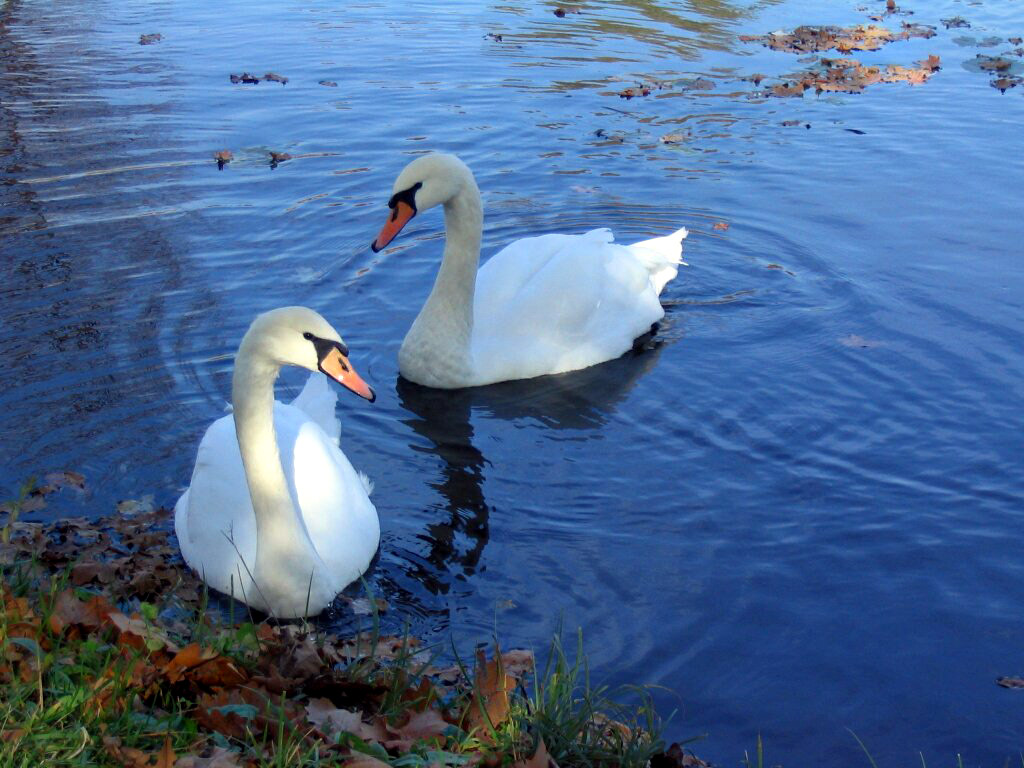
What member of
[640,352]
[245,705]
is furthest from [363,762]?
[640,352]

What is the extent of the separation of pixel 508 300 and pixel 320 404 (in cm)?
194

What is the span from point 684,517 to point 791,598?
818mm

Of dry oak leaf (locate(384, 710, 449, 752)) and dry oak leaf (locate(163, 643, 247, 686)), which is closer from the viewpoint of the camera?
dry oak leaf (locate(384, 710, 449, 752))

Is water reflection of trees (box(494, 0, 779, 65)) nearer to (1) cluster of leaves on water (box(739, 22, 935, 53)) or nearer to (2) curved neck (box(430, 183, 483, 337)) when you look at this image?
(1) cluster of leaves on water (box(739, 22, 935, 53))

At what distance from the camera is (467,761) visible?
344 centimetres

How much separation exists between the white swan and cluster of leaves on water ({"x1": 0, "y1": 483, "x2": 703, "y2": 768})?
713mm

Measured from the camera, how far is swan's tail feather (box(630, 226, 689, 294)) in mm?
8797

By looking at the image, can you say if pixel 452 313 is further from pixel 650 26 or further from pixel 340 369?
pixel 650 26

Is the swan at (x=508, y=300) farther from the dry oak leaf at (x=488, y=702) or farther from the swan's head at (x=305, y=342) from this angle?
the dry oak leaf at (x=488, y=702)

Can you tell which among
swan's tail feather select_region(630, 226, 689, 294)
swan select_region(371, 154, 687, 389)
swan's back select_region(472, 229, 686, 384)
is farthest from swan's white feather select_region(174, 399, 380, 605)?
swan's tail feather select_region(630, 226, 689, 294)

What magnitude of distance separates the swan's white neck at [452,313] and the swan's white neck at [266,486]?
2.54 m

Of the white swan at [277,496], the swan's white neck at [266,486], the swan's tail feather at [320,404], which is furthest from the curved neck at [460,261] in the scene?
the swan's white neck at [266,486]

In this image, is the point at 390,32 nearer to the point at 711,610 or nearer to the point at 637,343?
the point at 637,343

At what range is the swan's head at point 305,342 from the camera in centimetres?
486
